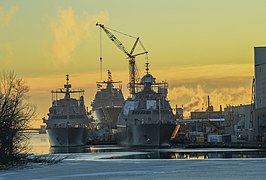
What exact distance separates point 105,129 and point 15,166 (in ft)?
409

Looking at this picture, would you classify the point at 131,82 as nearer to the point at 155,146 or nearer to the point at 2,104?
the point at 155,146

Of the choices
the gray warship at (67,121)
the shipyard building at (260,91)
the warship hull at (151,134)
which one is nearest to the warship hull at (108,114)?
the gray warship at (67,121)

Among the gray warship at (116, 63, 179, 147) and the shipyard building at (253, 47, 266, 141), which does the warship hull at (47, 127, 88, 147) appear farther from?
the shipyard building at (253, 47, 266, 141)

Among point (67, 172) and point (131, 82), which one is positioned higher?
point (131, 82)

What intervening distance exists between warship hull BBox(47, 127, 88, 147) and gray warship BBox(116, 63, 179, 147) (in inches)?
348

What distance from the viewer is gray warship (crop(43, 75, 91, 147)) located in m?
152

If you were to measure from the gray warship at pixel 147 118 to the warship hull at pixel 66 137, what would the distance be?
8829 millimetres

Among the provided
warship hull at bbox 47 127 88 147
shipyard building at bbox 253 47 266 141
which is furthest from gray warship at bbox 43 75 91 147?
shipyard building at bbox 253 47 266 141

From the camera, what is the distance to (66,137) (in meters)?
152

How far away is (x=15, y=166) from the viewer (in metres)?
55.1

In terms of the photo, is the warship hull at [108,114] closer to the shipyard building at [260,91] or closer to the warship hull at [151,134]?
the warship hull at [151,134]

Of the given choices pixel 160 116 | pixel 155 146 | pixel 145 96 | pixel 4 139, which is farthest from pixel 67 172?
pixel 145 96

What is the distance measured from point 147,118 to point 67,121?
90.1ft

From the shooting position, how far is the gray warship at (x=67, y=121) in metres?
152
